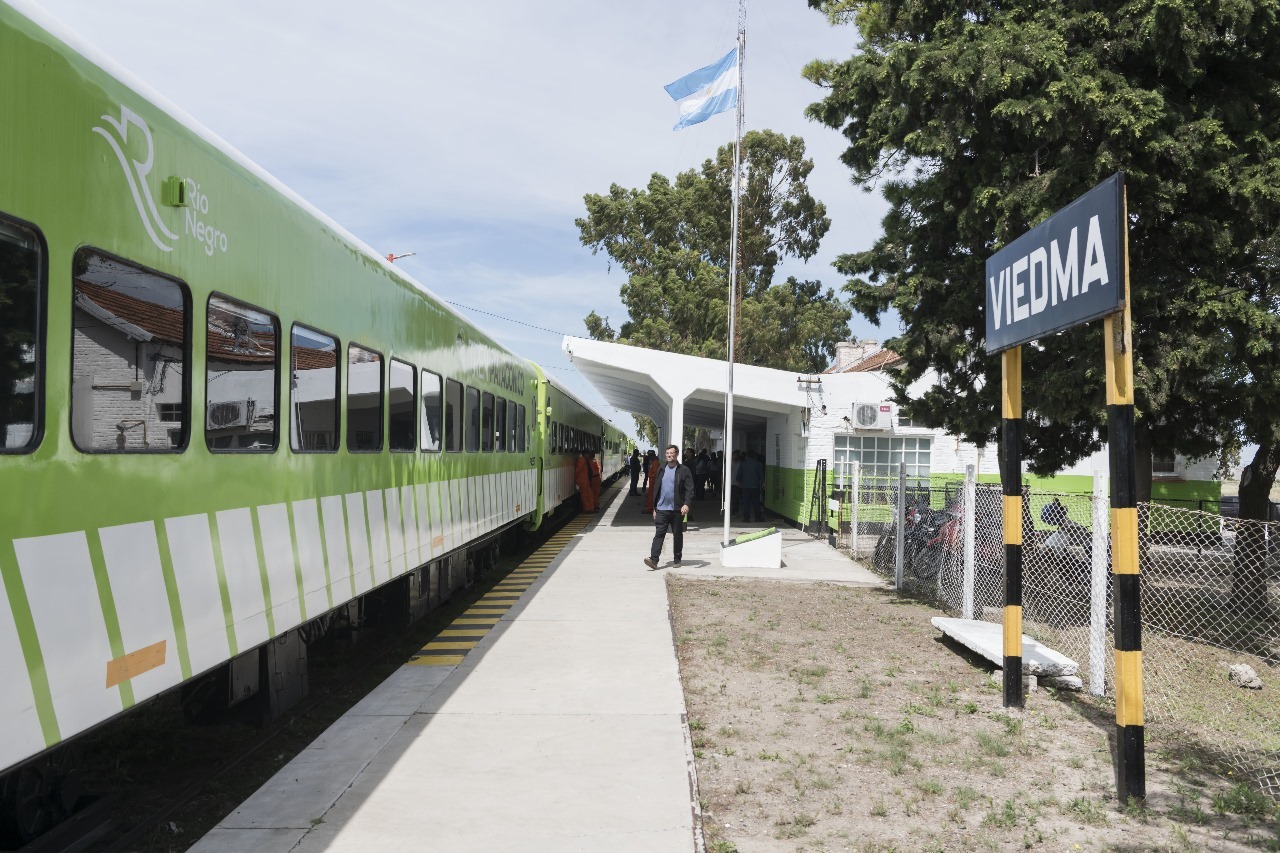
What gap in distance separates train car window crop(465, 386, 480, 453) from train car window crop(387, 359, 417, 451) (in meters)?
2.65

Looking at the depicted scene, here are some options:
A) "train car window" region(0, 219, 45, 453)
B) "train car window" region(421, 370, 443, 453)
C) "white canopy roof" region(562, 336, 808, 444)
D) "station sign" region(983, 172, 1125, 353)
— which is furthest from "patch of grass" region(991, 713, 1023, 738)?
"white canopy roof" region(562, 336, 808, 444)

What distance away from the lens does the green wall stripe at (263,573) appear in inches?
208

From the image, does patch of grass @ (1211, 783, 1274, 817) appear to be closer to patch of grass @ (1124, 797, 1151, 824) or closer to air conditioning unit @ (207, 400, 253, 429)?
patch of grass @ (1124, 797, 1151, 824)

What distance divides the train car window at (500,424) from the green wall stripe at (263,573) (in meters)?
8.23

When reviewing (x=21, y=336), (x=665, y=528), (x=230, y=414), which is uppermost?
(x=21, y=336)

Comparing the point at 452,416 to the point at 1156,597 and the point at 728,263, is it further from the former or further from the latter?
the point at 728,263

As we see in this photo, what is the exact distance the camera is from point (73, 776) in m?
4.39

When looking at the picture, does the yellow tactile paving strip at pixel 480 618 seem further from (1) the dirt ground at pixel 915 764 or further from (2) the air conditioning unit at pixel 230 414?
(2) the air conditioning unit at pixel 230 414

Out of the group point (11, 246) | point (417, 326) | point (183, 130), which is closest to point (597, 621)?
point (417, 326)

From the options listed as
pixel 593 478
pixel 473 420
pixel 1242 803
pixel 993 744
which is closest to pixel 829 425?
pixel 593 478

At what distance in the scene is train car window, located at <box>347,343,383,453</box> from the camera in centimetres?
713

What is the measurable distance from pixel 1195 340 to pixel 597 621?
20.1 feet

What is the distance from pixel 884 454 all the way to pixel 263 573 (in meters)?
18.9

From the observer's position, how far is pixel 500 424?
46.8 feet
